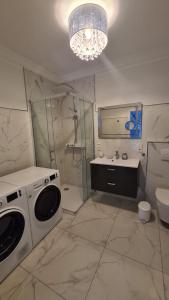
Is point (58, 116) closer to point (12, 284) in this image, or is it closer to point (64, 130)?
point (64, 130)

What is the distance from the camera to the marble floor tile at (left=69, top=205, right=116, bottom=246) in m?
1.72

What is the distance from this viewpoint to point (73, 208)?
2.23 m

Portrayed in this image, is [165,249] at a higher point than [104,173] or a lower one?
lower

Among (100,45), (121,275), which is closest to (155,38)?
(100,45)

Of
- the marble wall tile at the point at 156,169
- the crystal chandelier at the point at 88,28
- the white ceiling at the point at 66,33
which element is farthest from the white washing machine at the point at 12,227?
the marble wall tile at the point at 156,169

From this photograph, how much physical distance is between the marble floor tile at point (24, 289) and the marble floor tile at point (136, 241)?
0.74 m

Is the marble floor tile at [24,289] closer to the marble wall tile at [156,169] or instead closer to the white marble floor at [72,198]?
the white marble floor at [72,198]

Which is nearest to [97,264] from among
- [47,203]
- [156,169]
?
[47,203]

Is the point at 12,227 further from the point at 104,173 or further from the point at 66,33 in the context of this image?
the point at 66,33

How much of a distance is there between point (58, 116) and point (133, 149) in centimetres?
161

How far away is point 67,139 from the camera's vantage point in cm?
287

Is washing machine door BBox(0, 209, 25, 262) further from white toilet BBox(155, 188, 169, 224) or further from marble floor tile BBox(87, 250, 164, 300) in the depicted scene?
white toilet BBox(155, 188, 169, 224)

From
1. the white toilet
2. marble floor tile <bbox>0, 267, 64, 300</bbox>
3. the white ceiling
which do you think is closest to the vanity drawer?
the white toilet

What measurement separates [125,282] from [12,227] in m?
1.18
